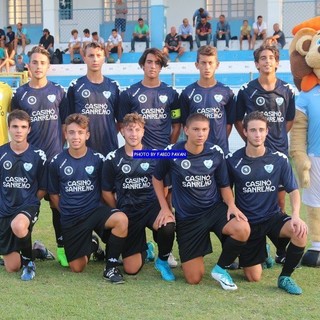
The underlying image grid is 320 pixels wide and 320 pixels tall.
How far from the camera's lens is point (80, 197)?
541 cm

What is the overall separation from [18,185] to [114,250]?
1.02 meters

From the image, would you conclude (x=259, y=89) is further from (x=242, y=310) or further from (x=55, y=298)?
(x=55, y=298)

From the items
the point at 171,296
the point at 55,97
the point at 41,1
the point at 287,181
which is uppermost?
the point at 41,1

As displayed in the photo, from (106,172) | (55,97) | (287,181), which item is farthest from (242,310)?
(55,97)

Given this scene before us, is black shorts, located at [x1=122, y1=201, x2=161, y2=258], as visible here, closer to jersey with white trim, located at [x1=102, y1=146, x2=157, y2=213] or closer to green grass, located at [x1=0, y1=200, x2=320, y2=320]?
jersey with white trim, located at [x1=102, y1=146, x2=157, y2=213]

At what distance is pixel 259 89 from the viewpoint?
566cm

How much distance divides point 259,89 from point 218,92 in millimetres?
365

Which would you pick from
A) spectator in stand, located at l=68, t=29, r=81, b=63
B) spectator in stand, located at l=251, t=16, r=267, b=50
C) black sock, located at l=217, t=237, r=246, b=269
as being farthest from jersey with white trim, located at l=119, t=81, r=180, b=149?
spectator in stand, located at l=68, t=29, r=81, b=63

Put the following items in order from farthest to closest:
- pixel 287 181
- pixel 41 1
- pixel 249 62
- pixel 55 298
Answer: pixel 41 1
pixel 249 62
pixel 287 181
pixel 55 298

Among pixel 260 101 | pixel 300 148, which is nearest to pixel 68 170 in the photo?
pixel 260 101

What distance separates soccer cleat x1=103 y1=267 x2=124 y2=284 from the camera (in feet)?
16.6

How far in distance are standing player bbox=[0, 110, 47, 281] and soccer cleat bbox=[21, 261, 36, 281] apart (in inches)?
1.6

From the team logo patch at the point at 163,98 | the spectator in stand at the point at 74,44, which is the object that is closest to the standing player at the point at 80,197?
the team logo patch at the point at 163,98

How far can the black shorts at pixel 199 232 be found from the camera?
5121 millimetres
